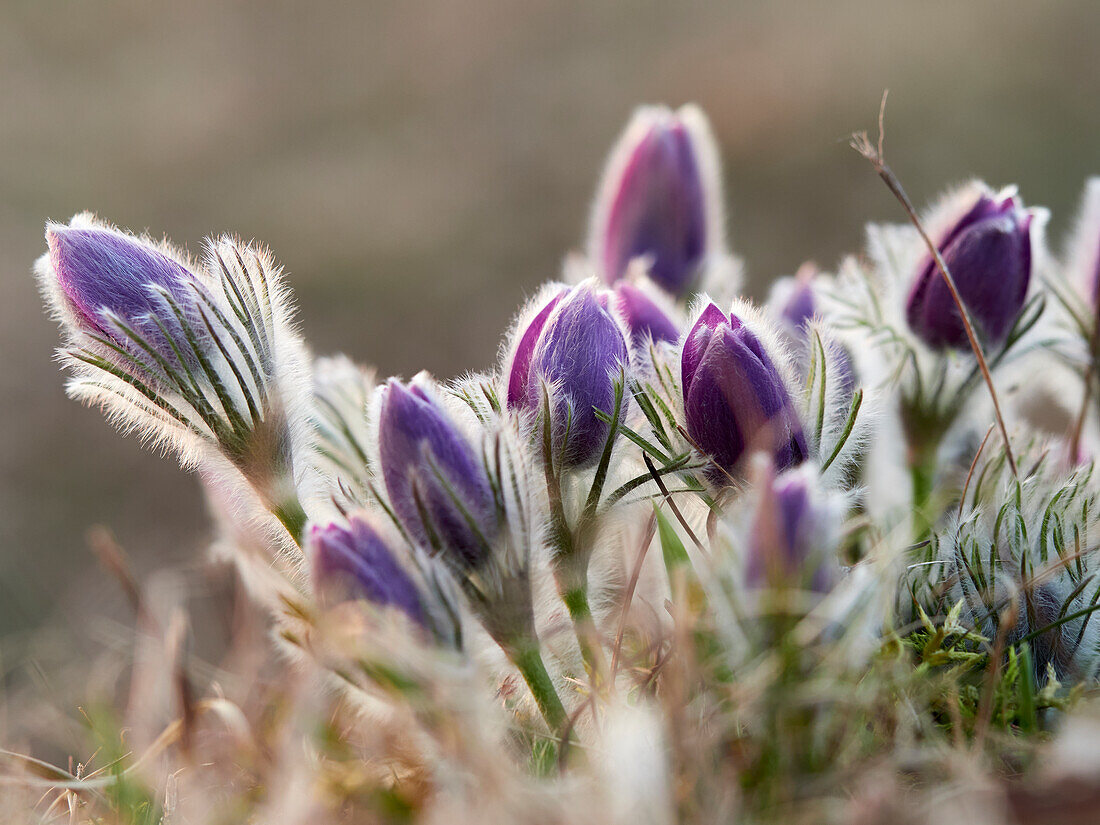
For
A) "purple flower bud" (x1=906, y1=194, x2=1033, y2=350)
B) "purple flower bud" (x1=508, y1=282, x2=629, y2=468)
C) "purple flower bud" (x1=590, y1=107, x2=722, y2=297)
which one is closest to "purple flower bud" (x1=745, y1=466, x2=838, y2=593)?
"purple flower bud" (x1=508, y1=282, x2=629, y2=468)

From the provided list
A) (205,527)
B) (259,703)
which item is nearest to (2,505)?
(205,527)

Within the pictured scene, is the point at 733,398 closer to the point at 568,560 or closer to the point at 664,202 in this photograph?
the point at 568,560

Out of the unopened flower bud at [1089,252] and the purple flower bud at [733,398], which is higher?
the unopened flower bud at [1089,252]

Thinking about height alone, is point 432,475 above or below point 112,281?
below

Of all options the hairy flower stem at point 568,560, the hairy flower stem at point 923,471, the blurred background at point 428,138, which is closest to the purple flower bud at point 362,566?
the hairy flower stem at point 568,560

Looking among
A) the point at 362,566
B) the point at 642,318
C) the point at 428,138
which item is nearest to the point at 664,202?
the point at 642,318

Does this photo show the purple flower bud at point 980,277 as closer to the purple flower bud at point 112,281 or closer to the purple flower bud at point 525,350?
the purple flower bud at point 525,350
